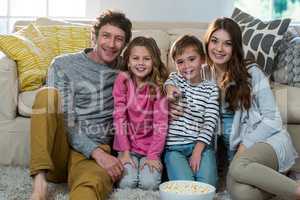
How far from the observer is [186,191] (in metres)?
1.94

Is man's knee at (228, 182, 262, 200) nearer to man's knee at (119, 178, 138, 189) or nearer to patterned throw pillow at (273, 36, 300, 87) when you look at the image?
man's knee at (119, 178, 138, 189)

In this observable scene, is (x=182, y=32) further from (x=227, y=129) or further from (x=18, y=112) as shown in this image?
(x=18, y=112)

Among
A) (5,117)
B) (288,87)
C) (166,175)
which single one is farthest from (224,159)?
(5,117)

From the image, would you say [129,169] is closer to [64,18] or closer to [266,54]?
[266,54]

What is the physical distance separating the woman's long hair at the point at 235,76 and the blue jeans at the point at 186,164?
23 centimetres

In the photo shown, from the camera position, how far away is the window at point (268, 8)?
3662mm

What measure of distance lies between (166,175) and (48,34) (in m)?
1.05

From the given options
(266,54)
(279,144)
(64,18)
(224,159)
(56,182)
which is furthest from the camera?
(64,18)

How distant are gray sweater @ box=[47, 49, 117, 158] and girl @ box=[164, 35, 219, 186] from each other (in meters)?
0.27

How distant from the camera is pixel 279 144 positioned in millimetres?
2148

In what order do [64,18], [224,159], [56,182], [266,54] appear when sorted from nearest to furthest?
[56,182] < [224,159] < [266,54] < [64,18]

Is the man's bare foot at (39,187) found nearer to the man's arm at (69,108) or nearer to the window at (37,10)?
the man's arm at (69,108)

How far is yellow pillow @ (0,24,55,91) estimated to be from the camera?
2.56 m

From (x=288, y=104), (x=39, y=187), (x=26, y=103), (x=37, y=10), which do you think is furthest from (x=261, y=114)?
(x=37, y=10)
